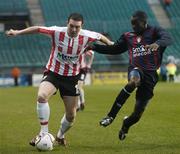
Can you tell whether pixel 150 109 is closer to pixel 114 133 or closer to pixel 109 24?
pixel 114 133

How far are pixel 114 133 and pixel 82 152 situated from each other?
2.57 m

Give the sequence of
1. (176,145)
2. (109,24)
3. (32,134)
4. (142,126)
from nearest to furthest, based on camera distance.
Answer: (176,145) → (32,134) → (142,126) → (109,24)

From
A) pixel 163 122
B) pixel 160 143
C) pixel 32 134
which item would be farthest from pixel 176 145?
pixel 163 122

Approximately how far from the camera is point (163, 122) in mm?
12625

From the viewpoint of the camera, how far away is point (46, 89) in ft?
26.7

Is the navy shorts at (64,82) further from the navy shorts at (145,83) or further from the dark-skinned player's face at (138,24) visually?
the dark-skinned player's face at (138,24)

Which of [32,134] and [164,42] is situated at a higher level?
[164,42]

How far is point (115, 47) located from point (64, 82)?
1.15 m

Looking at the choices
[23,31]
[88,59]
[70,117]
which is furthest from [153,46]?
[88,59]

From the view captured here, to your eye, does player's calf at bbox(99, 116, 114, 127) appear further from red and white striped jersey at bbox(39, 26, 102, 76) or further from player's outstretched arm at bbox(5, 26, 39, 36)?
player's outstretched arm at bbox(5, 26, 39, 36)

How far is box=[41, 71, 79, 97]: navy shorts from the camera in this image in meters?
8.36

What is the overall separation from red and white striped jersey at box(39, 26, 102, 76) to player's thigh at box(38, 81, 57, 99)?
0.27 meters

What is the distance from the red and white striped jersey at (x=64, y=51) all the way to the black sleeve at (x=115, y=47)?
2.07ft

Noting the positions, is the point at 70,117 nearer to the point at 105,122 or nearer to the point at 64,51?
the point at 105,122
